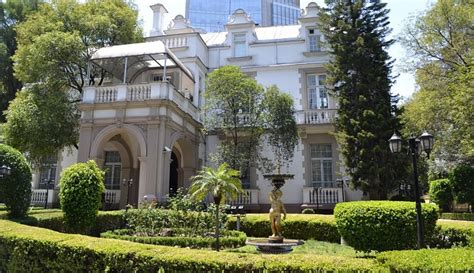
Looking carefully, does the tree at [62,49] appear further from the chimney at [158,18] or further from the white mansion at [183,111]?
Result: the chimney at [158,18]

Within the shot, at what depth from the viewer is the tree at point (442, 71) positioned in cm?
1830

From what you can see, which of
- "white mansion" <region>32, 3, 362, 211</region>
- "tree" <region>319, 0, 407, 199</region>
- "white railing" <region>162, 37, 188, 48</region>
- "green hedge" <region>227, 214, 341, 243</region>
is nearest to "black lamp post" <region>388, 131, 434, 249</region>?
"green hedge" <region>227, 214, 341, 243</region>

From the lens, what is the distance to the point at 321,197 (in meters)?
19.2

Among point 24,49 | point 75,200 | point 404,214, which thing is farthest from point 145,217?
point 24,49

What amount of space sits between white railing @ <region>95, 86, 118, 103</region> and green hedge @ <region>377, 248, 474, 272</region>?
1488 cm

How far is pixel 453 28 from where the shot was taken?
19.2 metres

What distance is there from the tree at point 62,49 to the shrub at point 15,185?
23.6 feet

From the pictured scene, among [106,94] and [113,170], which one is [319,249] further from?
[113,170]

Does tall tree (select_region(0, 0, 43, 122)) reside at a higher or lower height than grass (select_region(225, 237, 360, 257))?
higher

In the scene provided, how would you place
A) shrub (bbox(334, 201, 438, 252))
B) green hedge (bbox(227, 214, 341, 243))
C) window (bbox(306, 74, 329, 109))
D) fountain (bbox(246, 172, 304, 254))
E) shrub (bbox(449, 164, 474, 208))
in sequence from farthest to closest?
1. window (bbox(306, 74, 329, 109))
2. shrub (bbox(449, 164, 474, 208))
3. green hedge (bbox(227, 214, 341, 243))
4. fountain (bbox(246, 172, 304, 254))
5. shrub (bbox(334, 201, 438, 252))

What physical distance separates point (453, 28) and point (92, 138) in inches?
753

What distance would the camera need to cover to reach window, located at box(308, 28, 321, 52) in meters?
21.9

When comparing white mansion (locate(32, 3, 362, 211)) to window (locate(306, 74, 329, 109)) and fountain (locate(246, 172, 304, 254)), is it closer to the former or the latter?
window (locate(306, 74, 329, 109))

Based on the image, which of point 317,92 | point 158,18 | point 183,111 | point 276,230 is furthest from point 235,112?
point 158,18
